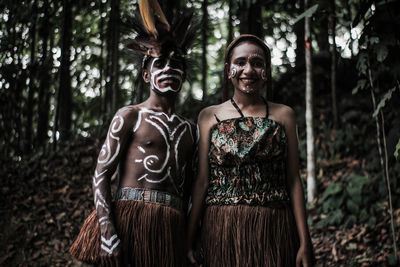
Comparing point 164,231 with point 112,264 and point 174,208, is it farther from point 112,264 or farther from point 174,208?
point 112,264

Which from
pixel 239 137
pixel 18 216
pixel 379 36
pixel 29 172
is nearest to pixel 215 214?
pixel 239 137

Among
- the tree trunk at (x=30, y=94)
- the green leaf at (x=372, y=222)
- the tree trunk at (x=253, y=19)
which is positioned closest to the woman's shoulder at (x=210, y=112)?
the green leaf at (x=372, y=222)

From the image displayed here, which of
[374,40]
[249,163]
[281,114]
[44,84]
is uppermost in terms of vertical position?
[44,84]

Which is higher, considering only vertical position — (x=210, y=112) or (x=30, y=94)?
(x=30, y=94)

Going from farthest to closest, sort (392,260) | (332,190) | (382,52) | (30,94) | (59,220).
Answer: (30,94) → (59,220) → (332,190) → (392,260) → (382,52)

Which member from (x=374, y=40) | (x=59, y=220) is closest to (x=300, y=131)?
(x=374, y=40)

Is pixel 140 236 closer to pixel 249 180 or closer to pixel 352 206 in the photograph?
pixel 249 180

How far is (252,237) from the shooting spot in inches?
92.7

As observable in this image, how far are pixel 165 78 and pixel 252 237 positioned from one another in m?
1.16

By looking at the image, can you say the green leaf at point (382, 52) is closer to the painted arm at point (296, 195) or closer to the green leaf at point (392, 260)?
the painted arm at point (296, 195)

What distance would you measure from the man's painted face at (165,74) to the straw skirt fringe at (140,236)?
0.76 m

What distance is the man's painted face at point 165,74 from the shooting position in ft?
8.12

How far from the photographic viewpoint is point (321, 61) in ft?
27.6

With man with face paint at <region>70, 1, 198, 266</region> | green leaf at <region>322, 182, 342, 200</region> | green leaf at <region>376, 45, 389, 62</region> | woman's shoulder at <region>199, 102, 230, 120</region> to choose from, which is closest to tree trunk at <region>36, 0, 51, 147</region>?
man with face paint at <region>70, 1, 198, 266</region>
